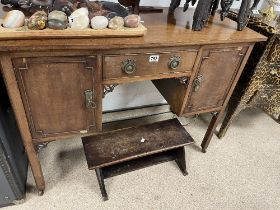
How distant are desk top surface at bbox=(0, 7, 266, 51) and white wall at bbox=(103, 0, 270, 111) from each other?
27.8 inches

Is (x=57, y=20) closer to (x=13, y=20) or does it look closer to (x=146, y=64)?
(x=13, y=20)

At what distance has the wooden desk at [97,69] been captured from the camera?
841 millimetres

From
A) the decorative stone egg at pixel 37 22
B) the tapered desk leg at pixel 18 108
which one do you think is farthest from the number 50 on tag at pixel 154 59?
the tapered desk leg at pixel 18 108

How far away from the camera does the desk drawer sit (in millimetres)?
958

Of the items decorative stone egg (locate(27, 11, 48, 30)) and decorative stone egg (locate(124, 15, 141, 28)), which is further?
decorative stone egg (locate(124, 15, 141, 28))

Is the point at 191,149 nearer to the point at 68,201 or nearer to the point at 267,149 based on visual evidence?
the point at 267,149

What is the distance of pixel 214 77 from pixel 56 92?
0.80 metres

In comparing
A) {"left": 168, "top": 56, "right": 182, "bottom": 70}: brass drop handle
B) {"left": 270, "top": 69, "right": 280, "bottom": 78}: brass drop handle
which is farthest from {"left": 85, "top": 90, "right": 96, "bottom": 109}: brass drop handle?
{"left": 270, "top": 69, "right": 280, "bottom": 78}: brass drop handle

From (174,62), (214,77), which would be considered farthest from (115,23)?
(214,77)

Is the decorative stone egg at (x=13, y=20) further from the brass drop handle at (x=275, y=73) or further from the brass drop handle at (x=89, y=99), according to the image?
the brass drop handle at (x=275, y=73)

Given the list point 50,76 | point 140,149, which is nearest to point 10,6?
point 50,76

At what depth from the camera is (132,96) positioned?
6.40 feet

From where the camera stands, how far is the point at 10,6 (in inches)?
39.6

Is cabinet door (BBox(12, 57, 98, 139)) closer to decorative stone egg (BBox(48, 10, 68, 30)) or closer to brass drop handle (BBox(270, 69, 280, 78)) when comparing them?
decorative stone egg (BBox(48, 10, 68, 30))
